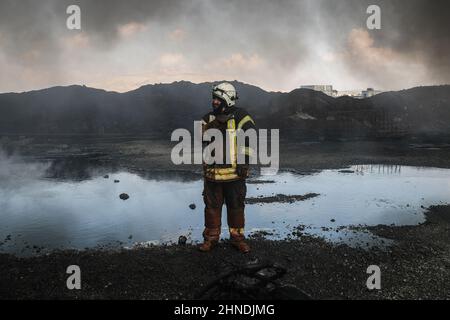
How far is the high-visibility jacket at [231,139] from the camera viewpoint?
270 inches

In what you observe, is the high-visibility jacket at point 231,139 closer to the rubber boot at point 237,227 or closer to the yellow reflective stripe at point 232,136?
the yellow reflective stripe at point 232,136

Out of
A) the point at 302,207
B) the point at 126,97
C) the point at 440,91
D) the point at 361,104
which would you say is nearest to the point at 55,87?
the point at 126,97

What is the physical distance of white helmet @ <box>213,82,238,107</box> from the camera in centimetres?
689

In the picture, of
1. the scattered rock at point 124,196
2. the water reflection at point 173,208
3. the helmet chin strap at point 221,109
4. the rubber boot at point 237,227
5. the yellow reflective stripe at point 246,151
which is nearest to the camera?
the yellow reflective stripe at point 246,151

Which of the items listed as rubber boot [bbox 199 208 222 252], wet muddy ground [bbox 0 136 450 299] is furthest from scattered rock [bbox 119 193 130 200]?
rubber boot [bbox 199 208 222 252]

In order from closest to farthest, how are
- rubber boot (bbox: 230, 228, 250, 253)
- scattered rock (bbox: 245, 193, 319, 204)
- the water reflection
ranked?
1. rubber boot (bbox: 230, 228, 250, 253)
2. the water reflection
3. scattered rock (bbox: 245, 193, 319, 204)

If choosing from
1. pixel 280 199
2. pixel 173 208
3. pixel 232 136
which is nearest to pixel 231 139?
pixel 232 136

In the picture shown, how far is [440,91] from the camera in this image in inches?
4188

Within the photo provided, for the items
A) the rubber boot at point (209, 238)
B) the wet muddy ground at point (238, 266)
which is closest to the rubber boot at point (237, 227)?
the wet muddy ground at point (238, 266)

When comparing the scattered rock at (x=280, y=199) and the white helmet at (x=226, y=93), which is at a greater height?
the white helmet at (x=226, y=93)

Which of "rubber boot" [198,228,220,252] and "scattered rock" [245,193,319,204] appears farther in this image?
"scattered rock" [245,193,319,204]

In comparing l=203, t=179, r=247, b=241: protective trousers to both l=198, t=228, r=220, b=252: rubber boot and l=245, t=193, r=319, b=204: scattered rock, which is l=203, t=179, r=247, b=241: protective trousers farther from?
l=245, t=193, r=319, b=204: scattered rock

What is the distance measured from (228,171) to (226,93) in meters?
1.45

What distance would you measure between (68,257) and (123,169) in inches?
647
